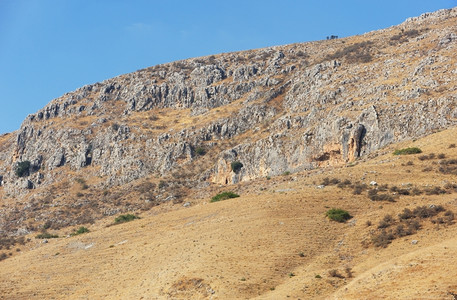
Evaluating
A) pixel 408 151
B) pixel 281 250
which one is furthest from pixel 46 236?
pixel 408 151

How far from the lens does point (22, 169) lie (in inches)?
4161

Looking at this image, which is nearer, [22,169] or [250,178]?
[250,178]

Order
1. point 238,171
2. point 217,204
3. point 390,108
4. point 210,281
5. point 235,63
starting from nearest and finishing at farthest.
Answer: point 210,281 → point 217,204 → point 390,108 → point 238,171 → point 235,63

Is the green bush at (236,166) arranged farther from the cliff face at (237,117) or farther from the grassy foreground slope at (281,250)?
the grassy foreground slope at (281,250)

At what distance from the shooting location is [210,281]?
122 ft

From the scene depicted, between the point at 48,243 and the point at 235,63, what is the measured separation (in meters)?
75.7

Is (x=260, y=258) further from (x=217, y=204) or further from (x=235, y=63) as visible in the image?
(x=235, y=63)

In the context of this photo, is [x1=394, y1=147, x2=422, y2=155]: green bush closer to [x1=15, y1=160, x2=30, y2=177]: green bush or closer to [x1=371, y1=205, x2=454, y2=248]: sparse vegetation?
[x1=371, y1=205, x2=454, y2=248]: sparse vegetation

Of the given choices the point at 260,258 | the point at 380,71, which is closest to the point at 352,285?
the point at 260,258

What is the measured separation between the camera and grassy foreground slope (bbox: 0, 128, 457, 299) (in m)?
32.8

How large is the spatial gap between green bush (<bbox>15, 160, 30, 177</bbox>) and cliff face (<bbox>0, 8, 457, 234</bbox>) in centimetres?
48

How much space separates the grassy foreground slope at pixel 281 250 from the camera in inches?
1292

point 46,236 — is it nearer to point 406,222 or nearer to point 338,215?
point 338,215

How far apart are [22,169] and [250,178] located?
56107mm
